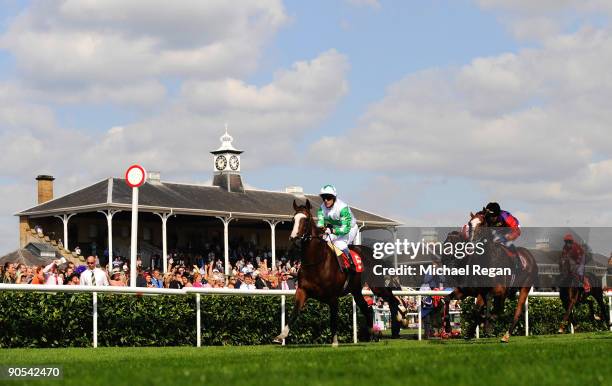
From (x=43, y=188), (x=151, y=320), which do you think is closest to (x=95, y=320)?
(x=151, y=320)

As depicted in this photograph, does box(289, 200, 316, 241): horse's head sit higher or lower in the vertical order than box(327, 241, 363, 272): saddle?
higher

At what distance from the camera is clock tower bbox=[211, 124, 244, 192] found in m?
46.5

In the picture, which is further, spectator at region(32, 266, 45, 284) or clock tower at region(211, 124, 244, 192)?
clock tower at region(211, 124, 244, 192)

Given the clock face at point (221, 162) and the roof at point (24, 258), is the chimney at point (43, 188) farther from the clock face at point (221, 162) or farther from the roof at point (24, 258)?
the clock face at point (221, 162)

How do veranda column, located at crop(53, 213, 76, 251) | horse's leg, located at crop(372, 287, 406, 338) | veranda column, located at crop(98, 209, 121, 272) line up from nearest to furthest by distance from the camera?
horse's leg, located at crop(372, 287, 406, 338) < veranda column, located at crop(98, 209, 121, 272) < veranda column, located at crop(53, 213, 76, 251)

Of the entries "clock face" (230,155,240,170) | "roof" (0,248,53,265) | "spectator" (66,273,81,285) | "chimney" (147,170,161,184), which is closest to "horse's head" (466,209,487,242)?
"spectator" (66,273,81,285)

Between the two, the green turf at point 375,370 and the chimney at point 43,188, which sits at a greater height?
the chimney at point 43,188

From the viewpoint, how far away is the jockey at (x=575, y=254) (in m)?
16.3

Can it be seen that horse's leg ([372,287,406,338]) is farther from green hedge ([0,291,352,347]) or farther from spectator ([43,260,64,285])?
spectator ([43,260,64,285])

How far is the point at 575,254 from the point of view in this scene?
16.5 meters

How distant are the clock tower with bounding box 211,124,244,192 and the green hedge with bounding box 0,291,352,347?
3096 centimetres

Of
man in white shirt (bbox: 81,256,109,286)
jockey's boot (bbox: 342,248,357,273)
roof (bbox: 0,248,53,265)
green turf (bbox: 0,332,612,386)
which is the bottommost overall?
green turf (bbox: 0,332,612,386)

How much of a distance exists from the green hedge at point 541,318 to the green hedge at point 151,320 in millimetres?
2919

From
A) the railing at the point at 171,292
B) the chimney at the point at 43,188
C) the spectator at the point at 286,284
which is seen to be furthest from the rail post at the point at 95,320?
the chimney at the point at 43,188
